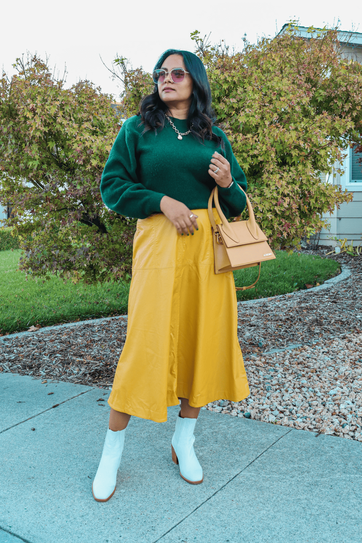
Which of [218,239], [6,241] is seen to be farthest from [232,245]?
[6,241]

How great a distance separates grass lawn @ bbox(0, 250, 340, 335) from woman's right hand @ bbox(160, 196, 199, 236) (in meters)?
3.53

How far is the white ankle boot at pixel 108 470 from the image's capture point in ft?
6.82

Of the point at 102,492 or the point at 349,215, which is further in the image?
the point at 349,215

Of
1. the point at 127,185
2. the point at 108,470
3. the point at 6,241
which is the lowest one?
the point at 6,241

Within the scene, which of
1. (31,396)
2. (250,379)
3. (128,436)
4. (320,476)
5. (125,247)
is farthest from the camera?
(125,247)

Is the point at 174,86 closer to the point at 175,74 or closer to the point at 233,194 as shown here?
the point at 175,74

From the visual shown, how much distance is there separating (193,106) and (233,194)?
1.48ft

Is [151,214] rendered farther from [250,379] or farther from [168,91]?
[250,379]

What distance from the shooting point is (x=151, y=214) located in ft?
6.84

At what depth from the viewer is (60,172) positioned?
4059 millimetres

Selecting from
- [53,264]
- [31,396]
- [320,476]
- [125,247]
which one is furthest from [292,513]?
[53,264]

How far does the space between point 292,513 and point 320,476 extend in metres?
0.35

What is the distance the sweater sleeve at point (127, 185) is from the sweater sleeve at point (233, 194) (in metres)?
0.34

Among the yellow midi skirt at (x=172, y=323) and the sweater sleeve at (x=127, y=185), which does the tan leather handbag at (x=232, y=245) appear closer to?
the yellow midi skirt at (x=172, y=323)
